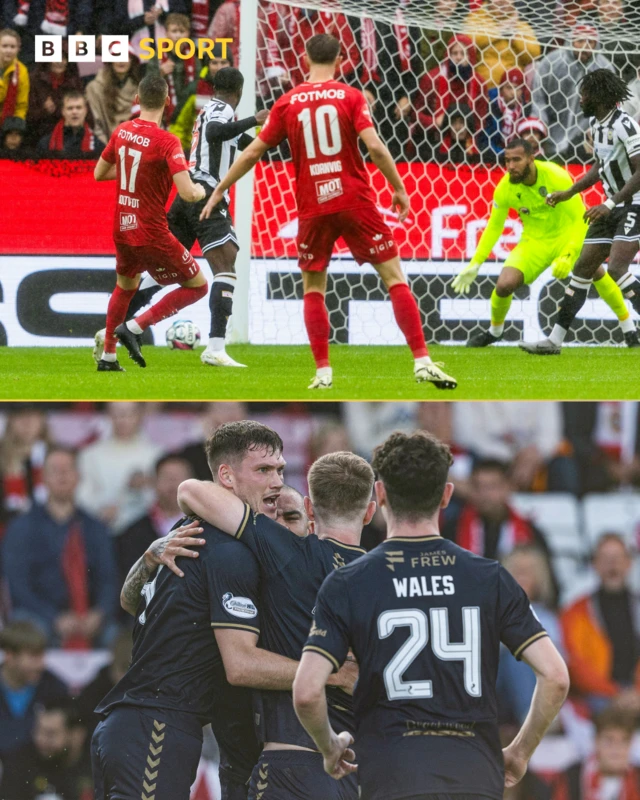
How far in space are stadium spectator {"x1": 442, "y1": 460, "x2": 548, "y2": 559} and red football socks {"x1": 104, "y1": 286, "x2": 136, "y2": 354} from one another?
8.36ft

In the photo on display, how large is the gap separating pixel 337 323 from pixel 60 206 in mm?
2509

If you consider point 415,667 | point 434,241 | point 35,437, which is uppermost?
point 434,241

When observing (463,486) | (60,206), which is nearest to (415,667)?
(463,486)

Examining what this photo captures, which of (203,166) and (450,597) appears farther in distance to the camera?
(203,166)

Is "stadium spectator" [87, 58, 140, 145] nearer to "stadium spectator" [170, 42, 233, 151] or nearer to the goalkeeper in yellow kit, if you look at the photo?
"stadium spectator" [170, 42, 233, 151]

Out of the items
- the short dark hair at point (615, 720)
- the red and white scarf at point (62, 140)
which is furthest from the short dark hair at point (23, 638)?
the red and white scarf at point (62, 140)

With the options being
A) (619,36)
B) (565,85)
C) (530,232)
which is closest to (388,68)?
(565,85)

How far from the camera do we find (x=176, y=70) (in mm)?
9742

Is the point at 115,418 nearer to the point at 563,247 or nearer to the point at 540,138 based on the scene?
the point at 563,247

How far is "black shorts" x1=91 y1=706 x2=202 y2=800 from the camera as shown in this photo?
3.32m

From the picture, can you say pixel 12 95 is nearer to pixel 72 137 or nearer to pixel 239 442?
pixel 72 137

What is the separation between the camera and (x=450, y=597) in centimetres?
265

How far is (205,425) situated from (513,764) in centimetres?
509

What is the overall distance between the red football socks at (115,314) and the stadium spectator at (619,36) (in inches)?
229
